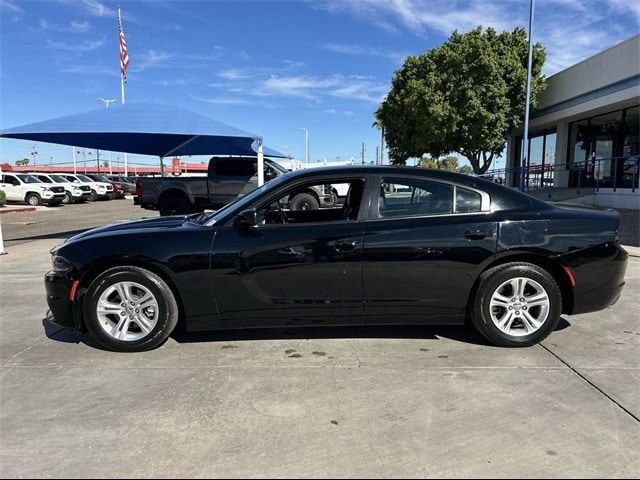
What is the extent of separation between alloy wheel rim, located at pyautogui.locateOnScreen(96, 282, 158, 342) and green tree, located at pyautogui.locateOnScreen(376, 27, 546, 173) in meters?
22.4

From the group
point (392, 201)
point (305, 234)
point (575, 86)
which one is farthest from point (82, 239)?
point (575, 86)

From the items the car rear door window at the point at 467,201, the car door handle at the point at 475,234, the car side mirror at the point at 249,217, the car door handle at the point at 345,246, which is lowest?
the car door handle at the point at 345,246

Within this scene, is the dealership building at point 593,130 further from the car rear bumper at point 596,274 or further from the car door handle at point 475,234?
the car door handle at point 475,234

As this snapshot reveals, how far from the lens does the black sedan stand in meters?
4.00

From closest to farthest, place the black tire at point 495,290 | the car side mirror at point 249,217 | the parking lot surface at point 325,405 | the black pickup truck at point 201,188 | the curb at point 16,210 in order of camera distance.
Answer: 1. the parking lot surface at point 325,405
2. the car side mirror at point 249,217
3. the black tire at point 495,290
4. the black pickup truck at point 201,188
5. the curb at point 16,210

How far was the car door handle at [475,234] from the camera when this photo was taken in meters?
4.06

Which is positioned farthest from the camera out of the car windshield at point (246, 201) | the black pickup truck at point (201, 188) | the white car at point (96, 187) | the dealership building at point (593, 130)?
the white car at point (96, 187)

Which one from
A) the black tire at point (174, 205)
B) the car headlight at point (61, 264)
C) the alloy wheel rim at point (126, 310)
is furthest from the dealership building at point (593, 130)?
the car headlight at point (61, 264)

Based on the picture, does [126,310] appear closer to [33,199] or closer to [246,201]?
[246,201]

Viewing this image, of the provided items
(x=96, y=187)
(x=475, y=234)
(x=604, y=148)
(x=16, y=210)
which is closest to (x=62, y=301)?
(x=475, y=234)

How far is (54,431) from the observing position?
117 inches

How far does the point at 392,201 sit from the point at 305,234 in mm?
822

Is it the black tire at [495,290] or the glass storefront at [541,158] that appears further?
the glass storefront at [541,158]

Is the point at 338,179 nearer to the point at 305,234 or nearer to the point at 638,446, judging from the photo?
the point at 305,234
